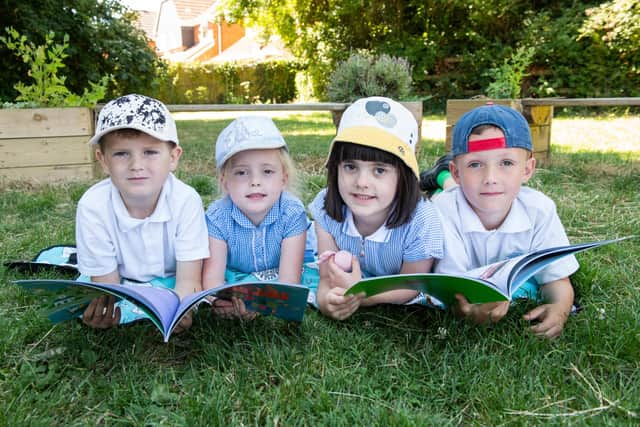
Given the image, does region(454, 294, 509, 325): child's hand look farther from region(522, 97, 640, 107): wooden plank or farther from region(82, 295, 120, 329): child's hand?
region(522, 97, 640, 107): wooden plank

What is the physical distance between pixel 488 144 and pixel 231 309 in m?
1.22

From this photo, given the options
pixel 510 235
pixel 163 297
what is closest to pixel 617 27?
pixel 510 235

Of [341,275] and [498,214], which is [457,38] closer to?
[498,214]

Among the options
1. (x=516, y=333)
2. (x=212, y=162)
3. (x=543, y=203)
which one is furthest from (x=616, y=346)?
(x=212, y=162)

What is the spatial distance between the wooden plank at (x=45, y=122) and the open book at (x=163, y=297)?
3.52 meters

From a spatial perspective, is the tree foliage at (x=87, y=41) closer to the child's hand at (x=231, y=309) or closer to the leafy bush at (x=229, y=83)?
the child's hand at (x=231, y=309)

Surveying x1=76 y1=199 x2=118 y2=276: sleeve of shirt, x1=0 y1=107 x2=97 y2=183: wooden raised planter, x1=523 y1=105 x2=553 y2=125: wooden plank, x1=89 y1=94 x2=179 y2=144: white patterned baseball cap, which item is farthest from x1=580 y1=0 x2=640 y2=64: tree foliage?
x1=76 y1=199 x2=118 y2=276: sleeve of shirt

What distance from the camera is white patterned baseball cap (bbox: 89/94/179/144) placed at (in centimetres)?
205

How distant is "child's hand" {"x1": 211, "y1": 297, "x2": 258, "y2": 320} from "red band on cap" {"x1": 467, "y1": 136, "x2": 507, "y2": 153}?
109 centimetres

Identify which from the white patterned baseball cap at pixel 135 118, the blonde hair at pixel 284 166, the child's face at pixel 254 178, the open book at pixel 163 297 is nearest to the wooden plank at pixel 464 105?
the blonde hair at pixel 284 166

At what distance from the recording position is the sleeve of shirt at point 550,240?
2.21 metres

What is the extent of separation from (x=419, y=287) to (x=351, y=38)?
15.7 metres

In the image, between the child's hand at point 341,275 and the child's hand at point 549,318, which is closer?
the child's hand at point 549,318

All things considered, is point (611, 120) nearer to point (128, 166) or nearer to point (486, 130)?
point (486, 130)
